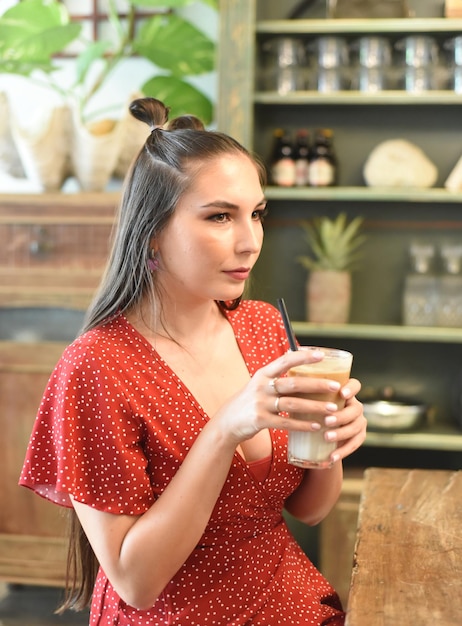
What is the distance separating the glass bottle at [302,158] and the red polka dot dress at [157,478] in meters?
1.82

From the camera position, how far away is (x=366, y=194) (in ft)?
10.1

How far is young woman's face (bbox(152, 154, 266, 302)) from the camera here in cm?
141

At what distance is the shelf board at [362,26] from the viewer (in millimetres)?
3002

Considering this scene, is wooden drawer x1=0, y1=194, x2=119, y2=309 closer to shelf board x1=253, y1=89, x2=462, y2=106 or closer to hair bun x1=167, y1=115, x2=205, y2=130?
shelf board x1=253, y1=89, x2=462, y2=106

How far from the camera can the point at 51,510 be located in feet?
9.98

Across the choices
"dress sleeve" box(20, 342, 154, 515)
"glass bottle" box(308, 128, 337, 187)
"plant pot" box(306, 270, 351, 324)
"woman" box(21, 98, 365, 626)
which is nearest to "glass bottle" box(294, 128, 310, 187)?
"glass bottle" box(308, 128, 337, 187)

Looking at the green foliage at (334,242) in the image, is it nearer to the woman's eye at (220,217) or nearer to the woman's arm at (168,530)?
the woman's eye at (220,217)

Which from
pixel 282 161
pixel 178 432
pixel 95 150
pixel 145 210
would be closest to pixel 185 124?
pixel 145 210

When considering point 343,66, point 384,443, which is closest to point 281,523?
point 384,443

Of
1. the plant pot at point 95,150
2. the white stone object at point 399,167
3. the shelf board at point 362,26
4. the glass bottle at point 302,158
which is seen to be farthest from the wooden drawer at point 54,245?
the white stone object at point 399,167

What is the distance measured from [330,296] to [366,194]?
39 cm

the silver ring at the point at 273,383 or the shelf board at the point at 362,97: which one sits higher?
the shelf board at the point at 362,97

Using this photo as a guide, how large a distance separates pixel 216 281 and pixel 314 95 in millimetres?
1823

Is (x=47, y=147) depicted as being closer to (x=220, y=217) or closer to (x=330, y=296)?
(x=330, y=296)
